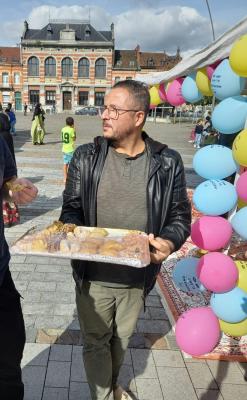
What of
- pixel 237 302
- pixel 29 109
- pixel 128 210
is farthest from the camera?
pixel 29 109

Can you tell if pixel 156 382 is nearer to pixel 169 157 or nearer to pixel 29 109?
pixel 169 157

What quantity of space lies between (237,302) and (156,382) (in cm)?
85

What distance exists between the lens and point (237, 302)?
8.50 feet

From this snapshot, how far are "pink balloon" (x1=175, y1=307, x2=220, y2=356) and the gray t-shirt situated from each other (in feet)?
3.78

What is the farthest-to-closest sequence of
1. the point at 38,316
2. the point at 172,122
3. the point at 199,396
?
1. the point at 172,122
2. the point at 38,316
3. the point at 199,396

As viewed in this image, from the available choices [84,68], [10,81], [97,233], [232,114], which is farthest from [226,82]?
[10,81]

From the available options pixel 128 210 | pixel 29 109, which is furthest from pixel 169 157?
pixel 29 109

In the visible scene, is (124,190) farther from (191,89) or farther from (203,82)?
(191,89)

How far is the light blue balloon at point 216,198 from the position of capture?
2.90m

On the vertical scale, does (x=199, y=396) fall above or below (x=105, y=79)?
below

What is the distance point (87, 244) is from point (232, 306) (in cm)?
153

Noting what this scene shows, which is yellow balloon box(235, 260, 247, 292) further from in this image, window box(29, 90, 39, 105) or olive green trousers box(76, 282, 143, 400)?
window box(29, 90, 39, 105)

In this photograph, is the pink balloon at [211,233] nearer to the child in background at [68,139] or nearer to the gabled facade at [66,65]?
the child in background at [68,139]

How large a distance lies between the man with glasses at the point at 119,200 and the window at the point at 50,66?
5587 centimetres
